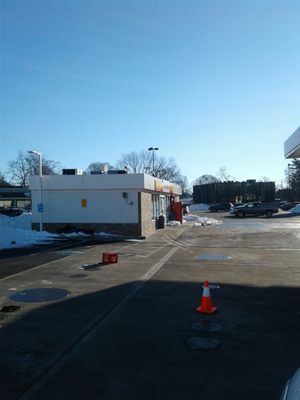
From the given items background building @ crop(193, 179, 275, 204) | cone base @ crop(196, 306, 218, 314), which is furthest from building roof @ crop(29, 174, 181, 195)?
background building @ crop(193, 179, 275, 204)

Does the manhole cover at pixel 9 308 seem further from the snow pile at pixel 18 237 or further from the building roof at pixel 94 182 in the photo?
the building roof at pixel 94 182

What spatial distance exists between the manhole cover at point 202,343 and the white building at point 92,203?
20.8 m

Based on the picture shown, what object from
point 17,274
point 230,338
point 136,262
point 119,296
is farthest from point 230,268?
point 230,338

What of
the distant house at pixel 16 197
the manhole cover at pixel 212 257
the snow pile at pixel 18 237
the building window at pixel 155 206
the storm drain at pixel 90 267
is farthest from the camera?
the distant house at pixel 16 197

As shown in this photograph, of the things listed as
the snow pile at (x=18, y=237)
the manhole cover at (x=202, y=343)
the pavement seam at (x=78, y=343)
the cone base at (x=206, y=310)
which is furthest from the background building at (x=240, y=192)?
the manhole cover at (x=202, y=343)

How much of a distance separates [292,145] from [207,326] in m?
11.4

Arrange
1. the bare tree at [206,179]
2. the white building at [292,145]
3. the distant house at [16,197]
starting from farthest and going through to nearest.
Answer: the bare tree at [206,179]
the distant house at [16,197]
the white building at [292,145]

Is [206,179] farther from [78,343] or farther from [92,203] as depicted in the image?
[78,343]

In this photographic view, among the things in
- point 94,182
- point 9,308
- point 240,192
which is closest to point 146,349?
point 9,308

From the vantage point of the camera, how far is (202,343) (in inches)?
276

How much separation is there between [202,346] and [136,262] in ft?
31.5

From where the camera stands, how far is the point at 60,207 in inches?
1151

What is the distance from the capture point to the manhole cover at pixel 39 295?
33.0 feet

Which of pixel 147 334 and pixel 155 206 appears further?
pixel 155 206
